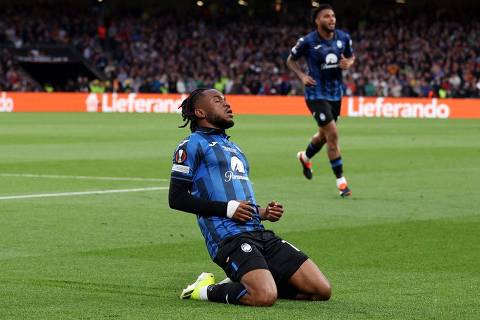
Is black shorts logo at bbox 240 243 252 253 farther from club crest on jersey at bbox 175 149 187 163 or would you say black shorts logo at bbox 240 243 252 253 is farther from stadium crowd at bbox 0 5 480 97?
stadium crowd at bbox 0 5 480 97

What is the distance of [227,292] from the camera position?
285 inches

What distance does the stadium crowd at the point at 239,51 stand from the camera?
→ 5344 centimetres

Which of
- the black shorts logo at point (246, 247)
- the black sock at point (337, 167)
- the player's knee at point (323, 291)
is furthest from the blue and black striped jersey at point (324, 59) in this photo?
the player's knee at point (323, 291)

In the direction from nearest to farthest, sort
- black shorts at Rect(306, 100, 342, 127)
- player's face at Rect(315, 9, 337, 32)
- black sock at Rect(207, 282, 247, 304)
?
black sock at Rect(207, 282, 247, 304)
player's face at Rect(315, 9, 337, 32)
black shorts at Rect(306, 100, 342, 127)

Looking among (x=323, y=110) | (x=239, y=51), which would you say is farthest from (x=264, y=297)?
(x=239, y=51)

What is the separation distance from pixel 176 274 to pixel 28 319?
A: 2.09m

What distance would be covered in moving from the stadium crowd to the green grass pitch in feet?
97.2

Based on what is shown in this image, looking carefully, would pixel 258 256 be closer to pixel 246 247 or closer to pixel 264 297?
pixel 246 247

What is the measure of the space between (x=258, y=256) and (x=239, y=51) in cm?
5431

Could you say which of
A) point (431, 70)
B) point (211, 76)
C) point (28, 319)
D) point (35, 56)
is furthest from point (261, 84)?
point (28, 319)

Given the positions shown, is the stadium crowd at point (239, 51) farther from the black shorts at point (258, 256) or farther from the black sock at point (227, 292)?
the black sock at point (227, 292)

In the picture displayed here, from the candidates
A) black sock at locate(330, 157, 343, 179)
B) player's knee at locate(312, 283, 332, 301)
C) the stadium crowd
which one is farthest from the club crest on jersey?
the stadium crowd

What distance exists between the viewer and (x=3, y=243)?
32.9ft

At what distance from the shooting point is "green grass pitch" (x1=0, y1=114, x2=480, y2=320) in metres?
7.12
